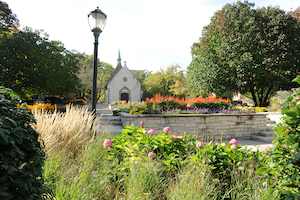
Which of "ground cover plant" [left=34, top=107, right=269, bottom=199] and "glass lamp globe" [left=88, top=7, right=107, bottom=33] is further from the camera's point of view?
"glass lamp globe" [left=88, top=7, right=107, bottom=33]

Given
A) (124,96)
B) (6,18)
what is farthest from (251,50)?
(124,96)

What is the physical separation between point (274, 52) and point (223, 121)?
295 inches

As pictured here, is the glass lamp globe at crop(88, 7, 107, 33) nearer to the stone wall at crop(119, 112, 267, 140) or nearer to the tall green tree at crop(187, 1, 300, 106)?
the stone wall at crop(119, 112, 267, 140)

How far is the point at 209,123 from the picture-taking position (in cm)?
719

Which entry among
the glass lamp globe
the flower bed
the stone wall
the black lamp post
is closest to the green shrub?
the black lamp post

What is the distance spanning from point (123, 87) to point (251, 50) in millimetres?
19169

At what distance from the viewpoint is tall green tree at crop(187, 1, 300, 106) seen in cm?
1144

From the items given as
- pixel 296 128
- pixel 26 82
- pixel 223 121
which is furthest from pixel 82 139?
pixel 26 82

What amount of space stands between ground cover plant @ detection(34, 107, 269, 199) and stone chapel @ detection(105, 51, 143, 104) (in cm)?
2430

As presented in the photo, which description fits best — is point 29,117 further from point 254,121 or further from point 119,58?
point 119,58

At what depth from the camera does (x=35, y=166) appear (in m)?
1.31

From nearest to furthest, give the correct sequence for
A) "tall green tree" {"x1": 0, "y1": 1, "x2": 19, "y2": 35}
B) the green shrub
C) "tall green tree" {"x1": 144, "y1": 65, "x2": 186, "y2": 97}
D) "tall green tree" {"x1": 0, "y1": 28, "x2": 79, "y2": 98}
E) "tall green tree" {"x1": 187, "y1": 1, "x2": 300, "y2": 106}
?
1. the green shrub
2. "tall green tree" {"x1": 0, "y1": 28, "x2": 79, "y2": 98}
3. "tall green tree" {"x1": 187, "y1": 1, "x2": 300, "y2": 106}
4. "tall green tree" {"x1": 0, "y1": 1, "x2": 19, "y2": 35}
5. "tall green tree" {"x1": 144, "y1": 65, "x2": 186, "y2": 97}

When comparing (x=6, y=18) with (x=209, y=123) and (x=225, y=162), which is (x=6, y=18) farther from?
(x=225, y=162)

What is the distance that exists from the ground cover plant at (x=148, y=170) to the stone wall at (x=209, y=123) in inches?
128
